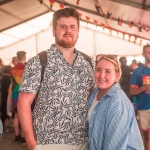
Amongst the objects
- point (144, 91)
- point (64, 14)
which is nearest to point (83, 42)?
point (144, 91)

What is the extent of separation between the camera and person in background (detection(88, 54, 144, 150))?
1.44 meters

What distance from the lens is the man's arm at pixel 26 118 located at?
1.51 meters

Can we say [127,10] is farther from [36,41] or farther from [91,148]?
[36,41]

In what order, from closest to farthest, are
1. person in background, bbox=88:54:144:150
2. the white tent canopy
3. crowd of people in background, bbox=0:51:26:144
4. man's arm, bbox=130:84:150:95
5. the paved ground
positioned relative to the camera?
1. person in background, bbox=88:54:144:150
2. man's arm, bbox=130:84:150:95
3. the paved ground
4. crowd of people in background, bbox=0:51:26:144
5. the white tent canopy

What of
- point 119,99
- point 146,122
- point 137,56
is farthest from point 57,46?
point 137,56

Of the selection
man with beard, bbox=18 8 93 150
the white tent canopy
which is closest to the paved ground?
man with beard, bbox=18 8 93 150

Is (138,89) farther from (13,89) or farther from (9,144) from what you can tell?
(9,144)

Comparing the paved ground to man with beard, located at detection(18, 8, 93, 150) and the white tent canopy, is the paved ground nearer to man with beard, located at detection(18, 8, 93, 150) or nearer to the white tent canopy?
man with beard, located at detection(18, 8, 93, 150)

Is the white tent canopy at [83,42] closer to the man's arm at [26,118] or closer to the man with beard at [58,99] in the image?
the man with beard at [58,99]

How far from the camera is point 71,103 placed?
155cm

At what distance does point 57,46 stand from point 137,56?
45.2ft

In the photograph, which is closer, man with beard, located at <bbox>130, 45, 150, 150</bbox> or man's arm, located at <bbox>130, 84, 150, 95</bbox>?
man's arm, located at <bbox>130, 84, 150, 95</bbox>

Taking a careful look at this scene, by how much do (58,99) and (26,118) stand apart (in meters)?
0.21

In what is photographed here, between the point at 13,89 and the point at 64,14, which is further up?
the point at 64,14
